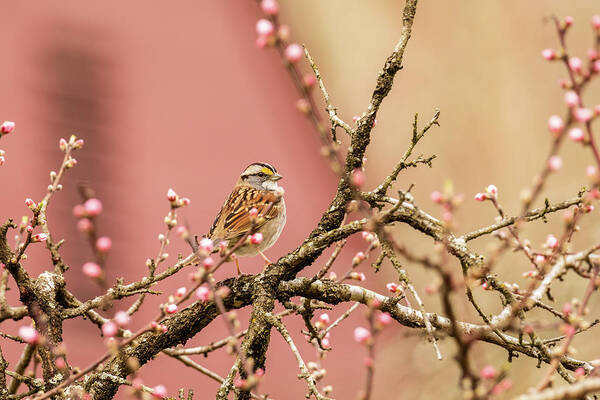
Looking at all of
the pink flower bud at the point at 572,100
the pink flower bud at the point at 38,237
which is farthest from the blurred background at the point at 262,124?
the pink flower bud at the point at 572,100

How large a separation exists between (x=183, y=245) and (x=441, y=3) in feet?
15.1

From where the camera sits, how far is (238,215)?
3.95 metres

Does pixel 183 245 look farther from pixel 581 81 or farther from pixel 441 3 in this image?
pixel 581 81

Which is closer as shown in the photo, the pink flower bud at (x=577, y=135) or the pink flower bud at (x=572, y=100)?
the pink flower bud at (x=572, y=100)

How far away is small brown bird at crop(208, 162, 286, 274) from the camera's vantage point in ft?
12.5

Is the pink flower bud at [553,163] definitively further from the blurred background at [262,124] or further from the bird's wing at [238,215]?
the blurred background at [262,124]

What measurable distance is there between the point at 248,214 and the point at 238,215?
131 mm

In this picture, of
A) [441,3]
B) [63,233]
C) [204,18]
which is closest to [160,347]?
[63,233]

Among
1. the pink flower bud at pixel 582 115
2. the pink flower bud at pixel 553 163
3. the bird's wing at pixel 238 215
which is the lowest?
the pink flower bud at pixel 553 163

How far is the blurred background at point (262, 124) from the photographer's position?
6656 millimetres

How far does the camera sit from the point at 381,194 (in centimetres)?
259

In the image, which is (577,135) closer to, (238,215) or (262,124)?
(238,215)

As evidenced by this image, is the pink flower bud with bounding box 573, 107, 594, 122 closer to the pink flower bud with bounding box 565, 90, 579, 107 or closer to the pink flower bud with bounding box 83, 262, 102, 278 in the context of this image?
the pink flower bud with bounding box 565, 90, 579, 107

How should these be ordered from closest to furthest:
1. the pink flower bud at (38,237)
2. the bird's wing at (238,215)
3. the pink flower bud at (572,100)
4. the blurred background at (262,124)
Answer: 1. the pink flower bud at (572,100)
2. the pink flower bud at (38,237)
3. the bird's wing at (238,215)
4. the blurred background at (262,124)
